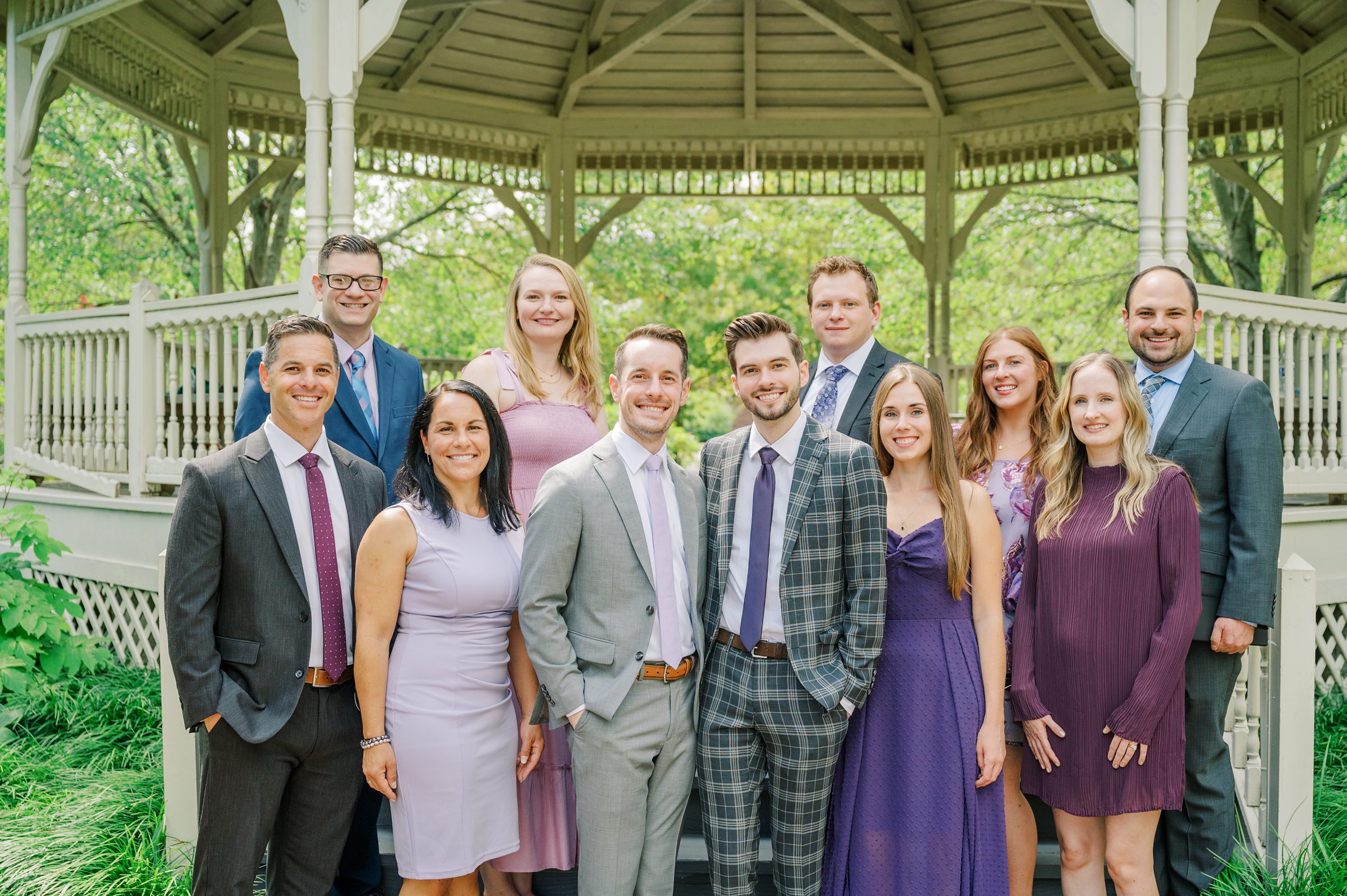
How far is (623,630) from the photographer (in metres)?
3.20

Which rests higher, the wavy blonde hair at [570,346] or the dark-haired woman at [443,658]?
the wavy blonde hair at [570,346]

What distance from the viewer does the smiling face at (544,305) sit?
3.90 m

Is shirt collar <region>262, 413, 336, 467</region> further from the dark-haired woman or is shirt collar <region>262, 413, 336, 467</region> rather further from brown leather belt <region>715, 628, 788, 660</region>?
brown leather belt <region>715, 628, 788, 660</region>

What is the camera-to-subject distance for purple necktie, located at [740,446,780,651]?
10.6 feet

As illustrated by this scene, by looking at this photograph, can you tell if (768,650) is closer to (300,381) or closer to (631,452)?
(631,452)

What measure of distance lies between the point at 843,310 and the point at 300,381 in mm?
1967

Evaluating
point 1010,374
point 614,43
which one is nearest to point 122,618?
point 1010,374

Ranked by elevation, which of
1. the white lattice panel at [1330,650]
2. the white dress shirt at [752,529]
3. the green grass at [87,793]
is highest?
the white dress shirt at [752,529]

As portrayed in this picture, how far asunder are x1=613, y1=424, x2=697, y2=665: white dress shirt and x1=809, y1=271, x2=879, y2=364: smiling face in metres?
1.01

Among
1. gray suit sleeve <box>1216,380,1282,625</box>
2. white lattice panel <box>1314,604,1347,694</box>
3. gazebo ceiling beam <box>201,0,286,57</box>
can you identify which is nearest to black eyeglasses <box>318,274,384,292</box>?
gray suit sleeve <box>1216,380,1282,625</box>

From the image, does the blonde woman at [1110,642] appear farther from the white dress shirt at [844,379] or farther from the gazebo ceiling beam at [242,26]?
the gazebo ceiling beam at [242,26]

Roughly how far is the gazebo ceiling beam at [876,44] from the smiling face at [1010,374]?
595cm

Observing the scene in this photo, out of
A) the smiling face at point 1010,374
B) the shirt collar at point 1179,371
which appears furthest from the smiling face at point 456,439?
the shirt collar at point 1179,371

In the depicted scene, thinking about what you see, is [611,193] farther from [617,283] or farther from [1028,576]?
[617,283]
